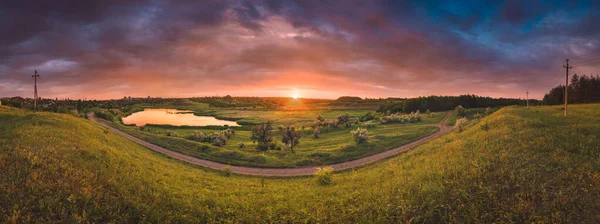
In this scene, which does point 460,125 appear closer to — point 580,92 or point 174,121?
point 580,92

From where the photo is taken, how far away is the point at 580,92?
10662 cm

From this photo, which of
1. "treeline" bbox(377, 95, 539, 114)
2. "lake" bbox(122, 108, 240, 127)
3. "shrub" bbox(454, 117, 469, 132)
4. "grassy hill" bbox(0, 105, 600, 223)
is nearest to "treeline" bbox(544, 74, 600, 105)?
"treeline" bbox(377, 95, 539, 114)

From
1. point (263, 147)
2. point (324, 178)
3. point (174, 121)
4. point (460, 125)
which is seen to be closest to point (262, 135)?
point (263, 147)

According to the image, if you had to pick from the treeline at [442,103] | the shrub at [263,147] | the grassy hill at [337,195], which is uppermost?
the treeline at [442,103]

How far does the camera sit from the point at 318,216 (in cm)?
1298

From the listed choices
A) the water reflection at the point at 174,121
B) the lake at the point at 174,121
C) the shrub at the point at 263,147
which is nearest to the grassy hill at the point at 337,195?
the shrub at the point at 263,147

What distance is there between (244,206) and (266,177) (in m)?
17.2

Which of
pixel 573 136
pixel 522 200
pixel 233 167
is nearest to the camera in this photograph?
pixel 522 200

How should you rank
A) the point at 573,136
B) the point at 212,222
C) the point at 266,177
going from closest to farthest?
1. the point at 212,222
2. the point at 573,136
3. the point at 266,177

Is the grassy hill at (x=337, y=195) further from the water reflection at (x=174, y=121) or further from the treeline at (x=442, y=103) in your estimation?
the treeline at (x=442, y=103)

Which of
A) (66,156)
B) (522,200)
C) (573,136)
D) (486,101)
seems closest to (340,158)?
(573,136)

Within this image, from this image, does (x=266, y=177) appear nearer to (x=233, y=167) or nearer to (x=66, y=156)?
(x=233, y=167)

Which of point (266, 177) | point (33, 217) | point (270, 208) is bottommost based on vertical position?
point (266, 177)

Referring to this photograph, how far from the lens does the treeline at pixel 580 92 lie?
102m
